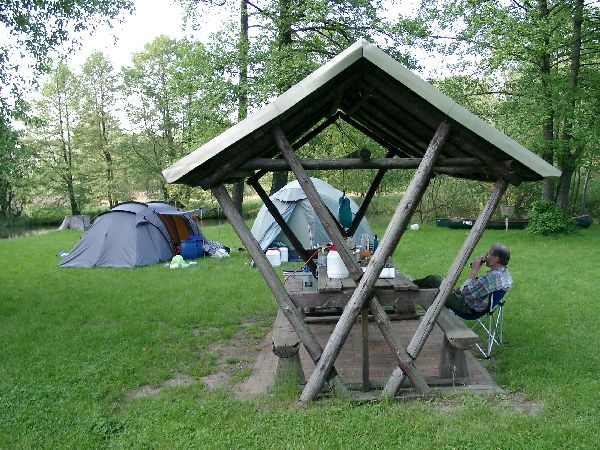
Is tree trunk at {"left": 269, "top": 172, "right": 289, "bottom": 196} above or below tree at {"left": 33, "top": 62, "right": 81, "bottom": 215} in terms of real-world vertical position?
below

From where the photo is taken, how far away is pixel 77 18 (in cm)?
880

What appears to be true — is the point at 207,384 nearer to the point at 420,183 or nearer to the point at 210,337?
the point at 210,337

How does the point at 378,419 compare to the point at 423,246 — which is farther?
the point at 423,246

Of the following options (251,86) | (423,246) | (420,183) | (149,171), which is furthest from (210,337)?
(149,171)

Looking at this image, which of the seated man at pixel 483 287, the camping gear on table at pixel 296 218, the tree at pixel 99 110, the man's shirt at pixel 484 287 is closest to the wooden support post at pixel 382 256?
the seated man at pixel 483 287

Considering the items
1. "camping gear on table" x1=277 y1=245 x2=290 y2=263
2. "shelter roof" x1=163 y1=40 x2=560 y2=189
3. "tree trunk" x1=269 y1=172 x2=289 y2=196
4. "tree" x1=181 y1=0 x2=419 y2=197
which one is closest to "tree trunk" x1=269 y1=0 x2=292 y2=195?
"tree" x1=181 y1=0 x2=419 y2=197

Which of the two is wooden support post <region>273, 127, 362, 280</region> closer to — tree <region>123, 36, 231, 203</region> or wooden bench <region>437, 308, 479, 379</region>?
wooden bench <region>437, 308, 479, 379</region>

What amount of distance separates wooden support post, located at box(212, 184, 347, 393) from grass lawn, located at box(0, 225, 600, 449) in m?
0.37

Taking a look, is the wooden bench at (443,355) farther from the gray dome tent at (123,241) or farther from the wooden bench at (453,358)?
the gray dome tent at (123,241)

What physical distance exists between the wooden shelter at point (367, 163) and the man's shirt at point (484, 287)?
961 mm

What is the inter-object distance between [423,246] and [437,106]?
10702 millimetres

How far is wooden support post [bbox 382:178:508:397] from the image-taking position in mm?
4156

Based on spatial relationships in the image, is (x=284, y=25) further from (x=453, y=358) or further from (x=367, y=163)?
(x=453, y=358)

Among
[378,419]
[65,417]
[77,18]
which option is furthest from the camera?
[77,18]
